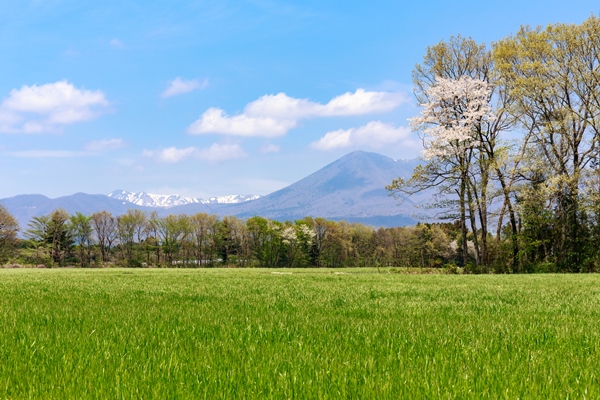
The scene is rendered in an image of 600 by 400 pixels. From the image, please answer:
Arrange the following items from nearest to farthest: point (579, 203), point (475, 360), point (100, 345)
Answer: point (475, 360) → point (100, 345) → point (579, 203)

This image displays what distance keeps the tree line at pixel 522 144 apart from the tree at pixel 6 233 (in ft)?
278

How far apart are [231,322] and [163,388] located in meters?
3.10

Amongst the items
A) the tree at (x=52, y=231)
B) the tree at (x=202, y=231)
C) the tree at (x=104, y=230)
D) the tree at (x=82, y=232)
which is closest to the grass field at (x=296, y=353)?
the tree at (x=52, y=231)

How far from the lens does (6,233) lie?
86500mm

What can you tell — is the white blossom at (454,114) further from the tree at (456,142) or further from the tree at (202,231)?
the tree at (202,231)

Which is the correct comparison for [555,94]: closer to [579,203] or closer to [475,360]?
[579,203]

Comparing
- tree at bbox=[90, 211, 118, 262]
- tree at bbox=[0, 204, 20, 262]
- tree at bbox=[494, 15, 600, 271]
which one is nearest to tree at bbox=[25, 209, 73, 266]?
tree at bbox=[0, 204, 20, 262]

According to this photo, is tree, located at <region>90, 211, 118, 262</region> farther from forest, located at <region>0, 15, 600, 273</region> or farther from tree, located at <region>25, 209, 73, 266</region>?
forest, located at <region>0, 15, 600, 273</region>

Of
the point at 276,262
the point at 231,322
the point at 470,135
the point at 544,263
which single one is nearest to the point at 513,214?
the point at 544,263

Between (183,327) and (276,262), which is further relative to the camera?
(276,262)

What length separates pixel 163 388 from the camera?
3.36 metres

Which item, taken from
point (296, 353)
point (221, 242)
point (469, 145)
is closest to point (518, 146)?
point (469, 145)

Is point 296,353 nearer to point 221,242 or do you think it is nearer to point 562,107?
point 562,107

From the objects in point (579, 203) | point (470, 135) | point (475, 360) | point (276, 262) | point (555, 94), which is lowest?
point (276, 262)
